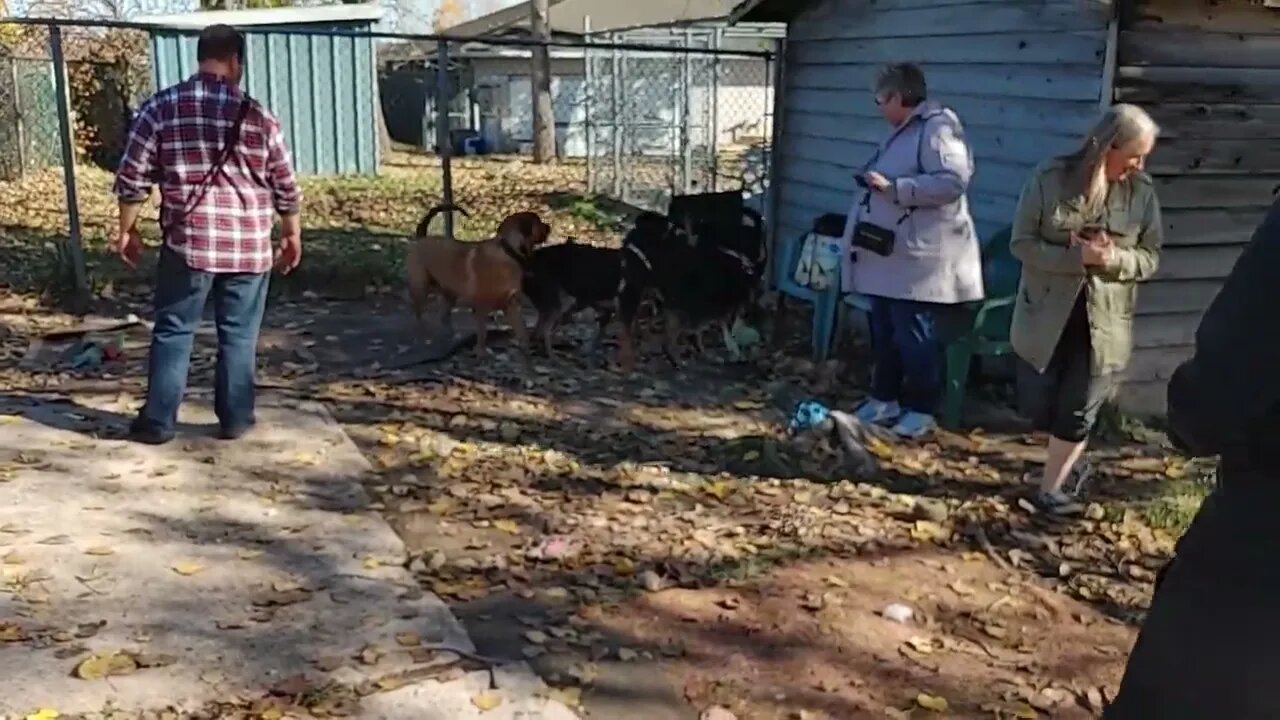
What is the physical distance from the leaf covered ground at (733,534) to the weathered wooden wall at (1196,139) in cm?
79

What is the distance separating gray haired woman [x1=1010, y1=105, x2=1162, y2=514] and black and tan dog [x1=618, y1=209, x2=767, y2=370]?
10.8ft

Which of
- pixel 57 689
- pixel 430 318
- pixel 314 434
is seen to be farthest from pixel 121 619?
pixel 430 318

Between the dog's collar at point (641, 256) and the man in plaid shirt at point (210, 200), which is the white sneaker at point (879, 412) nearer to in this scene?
the dog's collar at point (641, 256)

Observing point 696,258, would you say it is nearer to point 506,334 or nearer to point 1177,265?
point 506,334

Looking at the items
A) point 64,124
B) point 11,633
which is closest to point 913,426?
point 11,633

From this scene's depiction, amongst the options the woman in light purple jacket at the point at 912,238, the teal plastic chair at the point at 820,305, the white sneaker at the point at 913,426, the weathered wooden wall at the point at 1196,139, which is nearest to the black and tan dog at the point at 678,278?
the teal plastic chair at the point at 820,305

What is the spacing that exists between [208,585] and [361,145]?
57.7 ft

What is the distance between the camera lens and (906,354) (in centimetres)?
642

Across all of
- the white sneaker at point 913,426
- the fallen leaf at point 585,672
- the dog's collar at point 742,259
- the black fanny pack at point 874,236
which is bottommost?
the fallen leaf at point 585,672

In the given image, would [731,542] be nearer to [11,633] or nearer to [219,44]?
[11,633]

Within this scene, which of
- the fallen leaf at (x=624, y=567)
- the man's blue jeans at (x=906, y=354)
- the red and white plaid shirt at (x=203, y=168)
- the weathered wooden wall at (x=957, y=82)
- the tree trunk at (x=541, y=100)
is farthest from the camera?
the tree trunk at (x=541, y=100)

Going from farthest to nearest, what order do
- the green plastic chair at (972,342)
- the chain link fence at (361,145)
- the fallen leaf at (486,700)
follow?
the chain link fence at (361,145)
the green plastic chair at (972,342)
the fallen leaf at (486,700)

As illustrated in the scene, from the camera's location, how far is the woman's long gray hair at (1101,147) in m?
4.57

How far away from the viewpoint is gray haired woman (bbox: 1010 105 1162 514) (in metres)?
4.79
